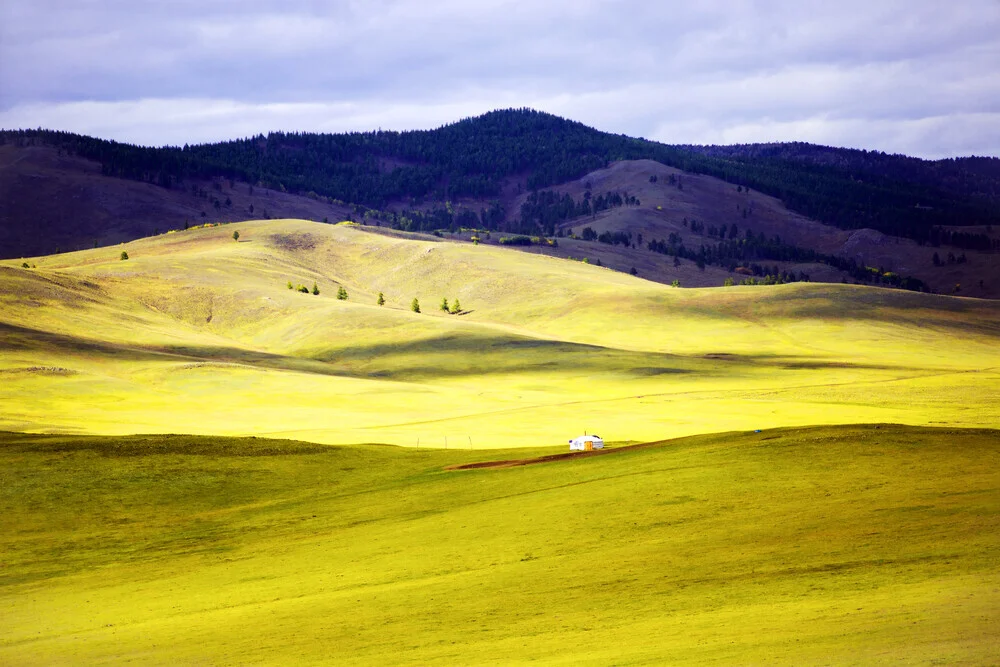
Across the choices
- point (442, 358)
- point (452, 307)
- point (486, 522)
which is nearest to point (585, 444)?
point (486, 522)

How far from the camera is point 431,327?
129625 millimetres

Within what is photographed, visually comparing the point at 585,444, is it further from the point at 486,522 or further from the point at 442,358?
the point at 442,358

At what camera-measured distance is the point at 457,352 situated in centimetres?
11638

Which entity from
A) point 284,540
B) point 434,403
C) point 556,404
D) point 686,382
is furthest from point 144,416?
point 686,382

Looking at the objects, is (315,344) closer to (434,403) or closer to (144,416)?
(434,403)

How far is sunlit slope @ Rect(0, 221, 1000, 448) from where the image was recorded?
70.4 metres

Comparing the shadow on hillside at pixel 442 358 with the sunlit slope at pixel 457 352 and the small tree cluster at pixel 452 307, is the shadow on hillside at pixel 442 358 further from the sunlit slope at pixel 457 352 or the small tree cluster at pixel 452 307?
the small tree cluster at pixel 452 307

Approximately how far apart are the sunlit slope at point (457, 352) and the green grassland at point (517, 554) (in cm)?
1913

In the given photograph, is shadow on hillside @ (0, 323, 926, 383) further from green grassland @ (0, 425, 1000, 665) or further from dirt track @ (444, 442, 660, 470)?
green grassland @ (0, 425, 1000, 665)

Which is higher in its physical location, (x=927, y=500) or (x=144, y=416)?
(x=927, y=500)

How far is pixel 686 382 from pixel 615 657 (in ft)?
259

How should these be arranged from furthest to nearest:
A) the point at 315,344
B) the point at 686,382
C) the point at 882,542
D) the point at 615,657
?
the point at 315,344
the point at 686,382
the point at 882,542
the point at 615,657

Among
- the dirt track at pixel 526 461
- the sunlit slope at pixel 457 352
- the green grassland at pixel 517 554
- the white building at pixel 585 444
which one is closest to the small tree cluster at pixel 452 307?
the sunlit slope at pixel 457 352

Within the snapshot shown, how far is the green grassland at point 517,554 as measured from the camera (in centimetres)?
1994
